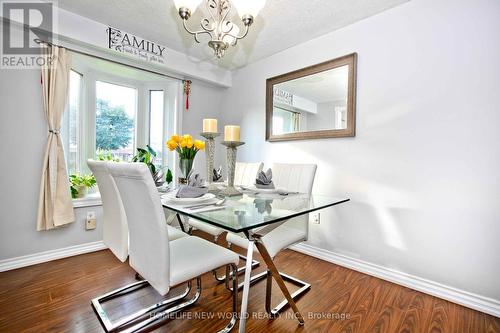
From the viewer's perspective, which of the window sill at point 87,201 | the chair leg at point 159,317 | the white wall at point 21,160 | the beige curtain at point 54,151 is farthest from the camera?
the window sill at point 87,201

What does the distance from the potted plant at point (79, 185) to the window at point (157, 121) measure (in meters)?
0.88

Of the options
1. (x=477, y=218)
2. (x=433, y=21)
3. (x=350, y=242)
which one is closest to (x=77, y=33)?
(x=433, y=21)

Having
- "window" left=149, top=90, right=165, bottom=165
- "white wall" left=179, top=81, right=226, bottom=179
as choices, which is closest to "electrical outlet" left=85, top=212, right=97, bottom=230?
"window" left=149, top=90, right=165, bottom=165

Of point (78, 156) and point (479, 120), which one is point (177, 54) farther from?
point (479, 120)

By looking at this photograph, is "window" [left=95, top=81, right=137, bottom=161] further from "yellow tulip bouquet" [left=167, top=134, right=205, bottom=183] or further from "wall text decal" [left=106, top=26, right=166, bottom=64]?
"yellow tulip bouquet" [left=167, top=134, right=205, bottom=183]

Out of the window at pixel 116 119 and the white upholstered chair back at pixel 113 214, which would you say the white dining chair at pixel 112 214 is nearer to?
the white upholstered chair back at pixel 113 214

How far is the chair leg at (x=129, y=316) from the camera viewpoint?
1384mm

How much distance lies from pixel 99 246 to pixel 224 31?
8.05 ft

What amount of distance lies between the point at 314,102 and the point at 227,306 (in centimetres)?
208

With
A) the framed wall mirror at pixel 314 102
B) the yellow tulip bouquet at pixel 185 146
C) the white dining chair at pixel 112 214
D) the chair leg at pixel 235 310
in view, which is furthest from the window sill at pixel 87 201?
the framed wall mirror at pixel 314 102

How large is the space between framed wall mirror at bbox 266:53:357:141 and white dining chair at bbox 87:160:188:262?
1945mm

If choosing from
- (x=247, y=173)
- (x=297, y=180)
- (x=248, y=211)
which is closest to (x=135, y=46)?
(x=247, y=173)

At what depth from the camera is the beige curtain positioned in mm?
2178

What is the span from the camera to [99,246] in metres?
2.55
